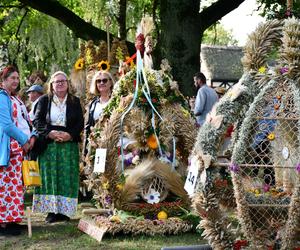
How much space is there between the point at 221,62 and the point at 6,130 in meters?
41.1

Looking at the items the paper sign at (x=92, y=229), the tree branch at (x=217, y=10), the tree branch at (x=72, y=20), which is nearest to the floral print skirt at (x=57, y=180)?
the paper sign at (x=92, y=229)

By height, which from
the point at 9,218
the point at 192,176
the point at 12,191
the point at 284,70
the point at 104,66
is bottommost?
the point at 9,218

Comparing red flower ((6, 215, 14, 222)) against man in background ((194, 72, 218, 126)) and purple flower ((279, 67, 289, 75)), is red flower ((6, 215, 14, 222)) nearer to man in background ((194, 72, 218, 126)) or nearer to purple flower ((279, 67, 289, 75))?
purple flower ((279, 67, 289, 75))

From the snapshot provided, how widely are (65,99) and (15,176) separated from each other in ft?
4.03

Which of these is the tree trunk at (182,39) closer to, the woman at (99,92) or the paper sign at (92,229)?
the woman at (99,92)

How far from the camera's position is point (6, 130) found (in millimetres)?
7309

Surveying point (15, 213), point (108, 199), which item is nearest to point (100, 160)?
point (108, 199)

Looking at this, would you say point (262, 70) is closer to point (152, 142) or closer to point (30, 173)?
point (152, 142)

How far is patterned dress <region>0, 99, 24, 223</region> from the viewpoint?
24.5 feet

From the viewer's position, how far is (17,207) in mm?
7531

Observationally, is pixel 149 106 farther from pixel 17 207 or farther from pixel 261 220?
pixel 261 220

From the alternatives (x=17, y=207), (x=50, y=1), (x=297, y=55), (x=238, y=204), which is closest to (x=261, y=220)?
(x=238, y=204)

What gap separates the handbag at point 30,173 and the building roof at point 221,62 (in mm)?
37000

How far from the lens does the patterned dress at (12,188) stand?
294 inches
